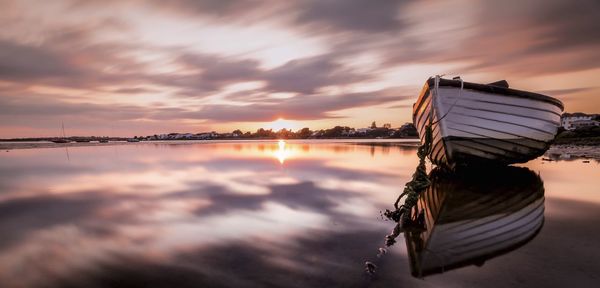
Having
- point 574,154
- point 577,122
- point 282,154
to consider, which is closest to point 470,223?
point 574,154

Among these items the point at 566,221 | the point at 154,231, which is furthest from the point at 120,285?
the point at 566,221

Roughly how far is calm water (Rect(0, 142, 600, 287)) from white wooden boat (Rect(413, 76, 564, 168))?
1.99 m

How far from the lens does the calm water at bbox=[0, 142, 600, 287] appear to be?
4.12 m

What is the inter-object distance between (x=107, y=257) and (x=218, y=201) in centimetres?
469

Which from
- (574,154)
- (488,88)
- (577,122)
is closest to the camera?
(488,88)

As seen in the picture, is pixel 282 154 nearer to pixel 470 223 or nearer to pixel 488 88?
pixel 488 88

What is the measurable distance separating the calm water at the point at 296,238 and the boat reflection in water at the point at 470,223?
0.10 ft

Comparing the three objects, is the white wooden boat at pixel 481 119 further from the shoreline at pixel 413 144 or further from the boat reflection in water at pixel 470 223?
the shoreline at pixel 413 144

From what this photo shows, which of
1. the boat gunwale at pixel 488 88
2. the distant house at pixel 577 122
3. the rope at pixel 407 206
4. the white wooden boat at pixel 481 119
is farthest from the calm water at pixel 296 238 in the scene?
the distant house at pixel 577 122

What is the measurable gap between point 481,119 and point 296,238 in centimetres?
985

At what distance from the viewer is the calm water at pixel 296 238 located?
4.12 meters

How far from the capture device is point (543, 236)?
5.66 meters

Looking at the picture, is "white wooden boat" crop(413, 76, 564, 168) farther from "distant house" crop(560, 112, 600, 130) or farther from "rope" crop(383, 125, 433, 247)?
"distant house" crop(560, 112, 600, 130)

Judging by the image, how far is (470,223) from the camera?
20.9 feet
